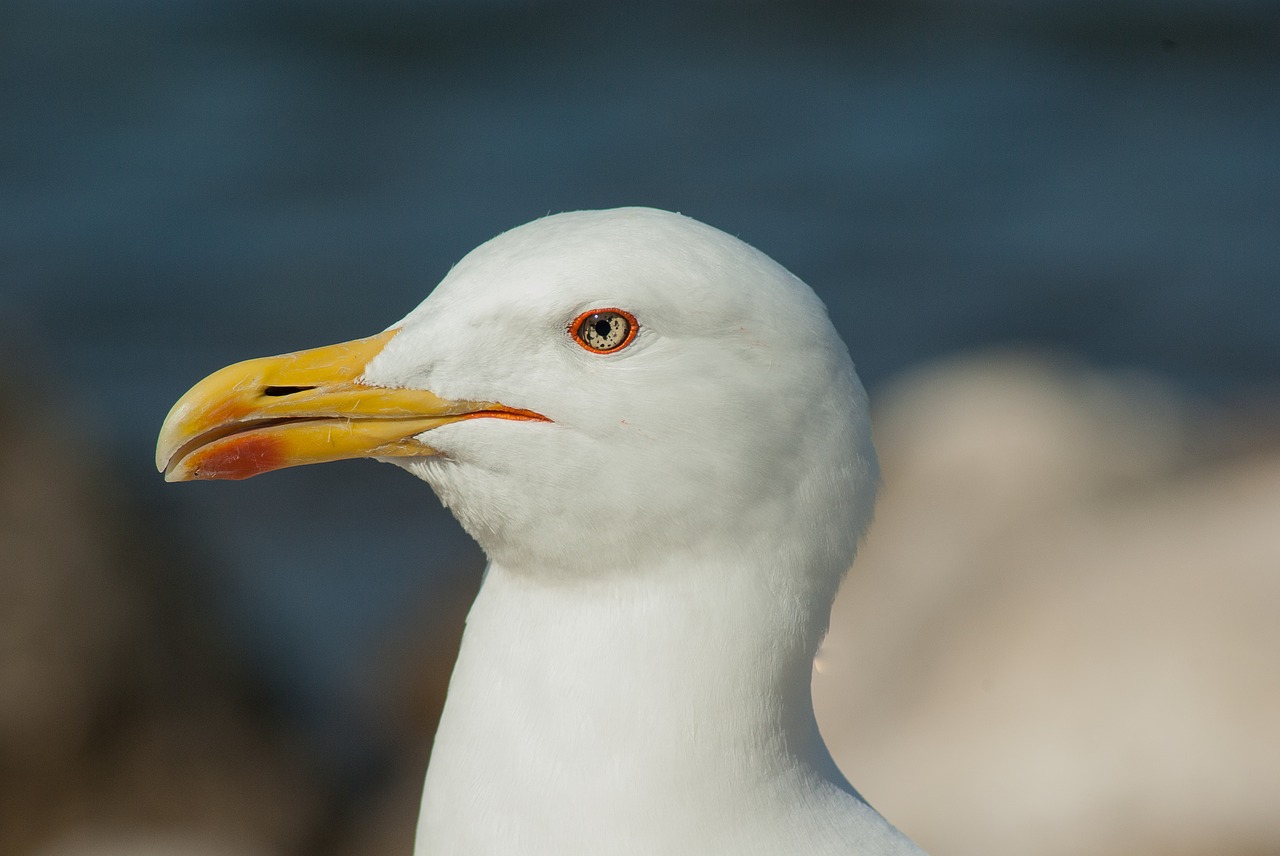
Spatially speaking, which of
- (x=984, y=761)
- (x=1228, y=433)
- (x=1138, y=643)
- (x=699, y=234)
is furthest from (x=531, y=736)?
(x=1228, y=433)

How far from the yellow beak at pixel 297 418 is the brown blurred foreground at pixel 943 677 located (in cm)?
372

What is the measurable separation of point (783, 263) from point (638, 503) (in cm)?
1077

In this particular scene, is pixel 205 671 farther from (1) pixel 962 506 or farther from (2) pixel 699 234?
(2) pixel 699 234

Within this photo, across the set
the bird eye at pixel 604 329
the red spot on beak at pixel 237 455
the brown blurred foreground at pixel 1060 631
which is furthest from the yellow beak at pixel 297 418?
the brown blurred foreground at pixel 1060 631

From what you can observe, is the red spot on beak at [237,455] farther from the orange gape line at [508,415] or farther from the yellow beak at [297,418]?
the orange gape line at [508,415]

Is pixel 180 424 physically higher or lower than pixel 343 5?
higher

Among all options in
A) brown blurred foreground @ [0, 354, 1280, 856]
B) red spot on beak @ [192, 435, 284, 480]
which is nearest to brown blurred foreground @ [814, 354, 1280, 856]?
brown blurred foreground @ [0, 354, 1280, 856]

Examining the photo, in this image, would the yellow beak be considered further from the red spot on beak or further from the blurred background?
the blurred background

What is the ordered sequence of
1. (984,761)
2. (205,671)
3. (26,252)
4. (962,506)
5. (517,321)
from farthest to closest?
(26,252)
(962,506)
(205,671)
(984,761)
(517,321)

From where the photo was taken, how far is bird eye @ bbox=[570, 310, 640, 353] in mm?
3424

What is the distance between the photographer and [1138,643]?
23.6 ft

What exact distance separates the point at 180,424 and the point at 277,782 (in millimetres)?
4553

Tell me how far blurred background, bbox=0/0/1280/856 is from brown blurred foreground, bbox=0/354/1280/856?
20mm

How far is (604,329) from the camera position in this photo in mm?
3436
